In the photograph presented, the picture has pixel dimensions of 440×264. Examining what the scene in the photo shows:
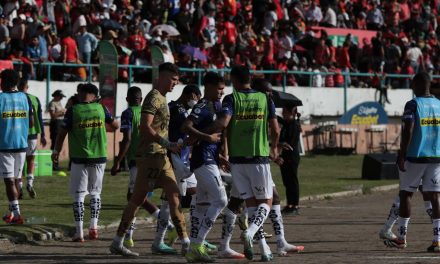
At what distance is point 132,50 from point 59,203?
516 inches

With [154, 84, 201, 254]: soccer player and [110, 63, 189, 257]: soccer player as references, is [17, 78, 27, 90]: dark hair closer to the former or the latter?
[154, 84, 201, 254]: soccer player

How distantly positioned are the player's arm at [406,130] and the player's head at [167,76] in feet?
9.35

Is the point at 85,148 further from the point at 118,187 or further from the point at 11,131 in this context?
the point at 118,187

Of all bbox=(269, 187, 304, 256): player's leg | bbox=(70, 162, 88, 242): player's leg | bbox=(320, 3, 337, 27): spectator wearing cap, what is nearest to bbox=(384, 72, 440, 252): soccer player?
bbox=(269, 187, 304, 256): player's leg

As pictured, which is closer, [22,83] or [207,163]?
[207,163]

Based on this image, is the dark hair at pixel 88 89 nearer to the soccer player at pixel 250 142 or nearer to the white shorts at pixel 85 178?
the white shorts at pixel 85 178

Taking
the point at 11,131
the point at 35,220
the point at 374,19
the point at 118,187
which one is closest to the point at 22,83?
the point at 11,131

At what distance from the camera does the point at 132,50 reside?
33.4m

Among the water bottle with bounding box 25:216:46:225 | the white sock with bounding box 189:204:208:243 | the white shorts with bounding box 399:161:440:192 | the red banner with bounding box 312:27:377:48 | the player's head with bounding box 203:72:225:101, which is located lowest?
the water bottle with bounding box 25:216:46:225

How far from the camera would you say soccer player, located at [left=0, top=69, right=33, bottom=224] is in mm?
17453

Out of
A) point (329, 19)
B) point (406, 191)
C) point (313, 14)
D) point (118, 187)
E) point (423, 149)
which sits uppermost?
point (313, 14)

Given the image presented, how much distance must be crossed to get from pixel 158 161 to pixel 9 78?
4283mm

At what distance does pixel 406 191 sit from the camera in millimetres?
15078

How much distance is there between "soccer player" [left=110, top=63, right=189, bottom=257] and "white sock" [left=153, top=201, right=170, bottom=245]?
2.21 feet
